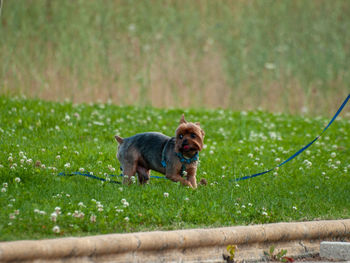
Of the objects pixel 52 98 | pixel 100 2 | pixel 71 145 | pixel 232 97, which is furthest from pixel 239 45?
pixel 71 145

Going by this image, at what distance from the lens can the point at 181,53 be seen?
668 inches

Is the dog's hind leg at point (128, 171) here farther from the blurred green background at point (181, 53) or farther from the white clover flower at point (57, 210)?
the blurred green background at point (181, 53)

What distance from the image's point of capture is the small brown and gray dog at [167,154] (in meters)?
6.96

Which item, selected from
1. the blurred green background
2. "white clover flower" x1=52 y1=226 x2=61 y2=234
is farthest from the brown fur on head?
the blurred green background

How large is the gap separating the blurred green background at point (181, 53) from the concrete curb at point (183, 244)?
10.2 m

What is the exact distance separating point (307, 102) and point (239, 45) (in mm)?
2688

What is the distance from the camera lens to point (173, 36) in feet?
56.4

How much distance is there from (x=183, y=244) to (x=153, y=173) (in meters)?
A: 4.19

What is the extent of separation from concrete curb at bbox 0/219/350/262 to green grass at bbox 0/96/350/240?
463mm

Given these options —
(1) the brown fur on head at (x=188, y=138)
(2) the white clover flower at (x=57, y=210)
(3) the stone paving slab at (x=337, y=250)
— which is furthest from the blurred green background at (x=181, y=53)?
(3) the stone paving slab at (x=337, y=250)

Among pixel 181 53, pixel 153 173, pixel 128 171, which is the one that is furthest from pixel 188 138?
pixel 181 53

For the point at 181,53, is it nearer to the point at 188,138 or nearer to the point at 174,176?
the point at 174,176

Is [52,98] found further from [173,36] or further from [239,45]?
[239,45]

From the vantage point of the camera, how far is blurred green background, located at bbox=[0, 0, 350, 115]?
15.5 meters
